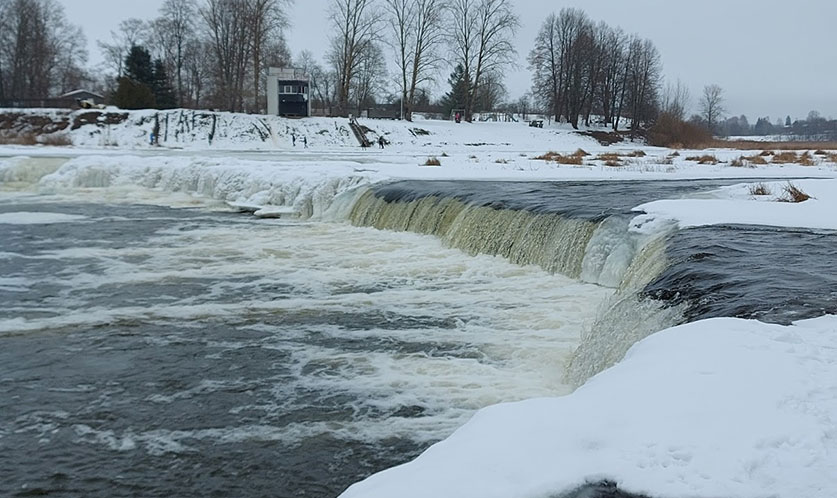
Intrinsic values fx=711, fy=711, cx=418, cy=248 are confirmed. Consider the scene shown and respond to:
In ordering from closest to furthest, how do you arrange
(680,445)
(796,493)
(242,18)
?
(796,493), (680,445), (242,18)

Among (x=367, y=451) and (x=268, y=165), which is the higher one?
(x=268, y=165)

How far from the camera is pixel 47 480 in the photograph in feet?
15.3

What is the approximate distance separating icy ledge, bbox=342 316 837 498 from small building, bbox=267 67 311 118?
168 ft

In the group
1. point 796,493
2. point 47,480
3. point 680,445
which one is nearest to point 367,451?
point 47,480

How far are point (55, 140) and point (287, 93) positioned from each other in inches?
670

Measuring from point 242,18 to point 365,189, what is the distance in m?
44.4

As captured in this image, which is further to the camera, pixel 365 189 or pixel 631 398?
pixel 365 189

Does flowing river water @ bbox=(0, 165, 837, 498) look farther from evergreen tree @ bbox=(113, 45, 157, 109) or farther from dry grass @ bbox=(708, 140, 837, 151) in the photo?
evergreen tree @ bbox=(113, 45, 157, 109)

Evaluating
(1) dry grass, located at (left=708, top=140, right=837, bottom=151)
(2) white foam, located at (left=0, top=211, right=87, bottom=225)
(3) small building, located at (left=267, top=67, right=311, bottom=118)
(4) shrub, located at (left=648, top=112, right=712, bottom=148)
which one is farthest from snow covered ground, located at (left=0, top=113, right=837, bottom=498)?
(3) small building, located at (left=267, top=67, right=311, bottom=118)

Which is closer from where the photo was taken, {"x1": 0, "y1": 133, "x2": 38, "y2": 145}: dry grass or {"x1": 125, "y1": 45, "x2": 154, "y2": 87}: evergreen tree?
{"x1": 0, "y1": 133, "x2": 38, "y2": 145}: dry grass

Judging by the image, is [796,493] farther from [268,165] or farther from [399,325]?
[268,165]

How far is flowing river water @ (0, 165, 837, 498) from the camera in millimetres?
5078

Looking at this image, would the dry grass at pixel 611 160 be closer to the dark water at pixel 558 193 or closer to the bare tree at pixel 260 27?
the dark water at pixel 558 193

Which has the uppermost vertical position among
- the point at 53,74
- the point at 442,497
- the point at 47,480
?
the point at 53,74
